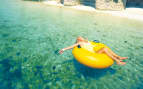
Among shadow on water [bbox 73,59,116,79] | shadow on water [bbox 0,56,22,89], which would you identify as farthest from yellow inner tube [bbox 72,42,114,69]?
shadow on water [bbox 0,56,22,89]

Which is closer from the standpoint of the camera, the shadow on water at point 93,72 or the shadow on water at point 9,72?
the shadow on water at point 9,72

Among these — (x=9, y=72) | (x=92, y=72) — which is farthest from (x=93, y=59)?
(x=9, y=72)

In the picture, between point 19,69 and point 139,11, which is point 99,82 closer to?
point 19,69

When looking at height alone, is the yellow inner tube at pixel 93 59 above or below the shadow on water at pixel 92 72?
above

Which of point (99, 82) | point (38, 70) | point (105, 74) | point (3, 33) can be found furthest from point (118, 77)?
point (3, 33)

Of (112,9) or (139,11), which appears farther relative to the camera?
(112,9)

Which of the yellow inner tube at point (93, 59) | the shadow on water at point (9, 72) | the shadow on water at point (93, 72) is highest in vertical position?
the yellow inner tube at point (93, 59)

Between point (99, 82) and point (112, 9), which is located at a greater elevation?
point (112, 9)

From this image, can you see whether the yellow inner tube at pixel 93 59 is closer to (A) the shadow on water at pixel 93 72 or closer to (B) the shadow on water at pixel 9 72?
(A) the shadow on water at pixel 93 72

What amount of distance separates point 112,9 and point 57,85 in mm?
17859

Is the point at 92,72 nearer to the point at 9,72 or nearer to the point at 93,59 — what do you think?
the point at 93,59

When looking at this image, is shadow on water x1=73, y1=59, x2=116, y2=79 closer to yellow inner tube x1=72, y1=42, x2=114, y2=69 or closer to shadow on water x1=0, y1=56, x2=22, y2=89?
yellow inner tube x1=72, y1=42, x2=114, y2=69

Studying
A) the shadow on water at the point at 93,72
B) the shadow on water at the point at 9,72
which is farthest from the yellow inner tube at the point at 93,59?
the shadow on water at the point at 9,72

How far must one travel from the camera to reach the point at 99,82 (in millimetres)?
3557
